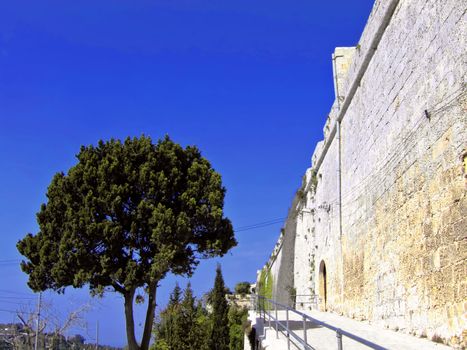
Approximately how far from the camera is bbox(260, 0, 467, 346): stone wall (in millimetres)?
6547

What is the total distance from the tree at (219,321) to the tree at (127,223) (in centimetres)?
771

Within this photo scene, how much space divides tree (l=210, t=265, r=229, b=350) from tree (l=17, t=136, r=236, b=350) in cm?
771

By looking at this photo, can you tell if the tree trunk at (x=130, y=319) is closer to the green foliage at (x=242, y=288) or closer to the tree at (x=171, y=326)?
the tree at (x=171, y=326)

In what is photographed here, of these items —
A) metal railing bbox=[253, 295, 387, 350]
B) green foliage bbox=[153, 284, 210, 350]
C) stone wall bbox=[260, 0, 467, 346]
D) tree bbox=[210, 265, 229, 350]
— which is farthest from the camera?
tree bbox=[210, 265, 229, 350]

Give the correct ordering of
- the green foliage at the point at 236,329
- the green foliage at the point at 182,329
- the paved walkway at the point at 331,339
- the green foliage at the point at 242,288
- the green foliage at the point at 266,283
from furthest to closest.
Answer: the green foliage at the point at 242,288 < the green foliage at the point at 266,283 < the green foliage at the point at 236,329 < the green foliage at the point at 182,329 < the paved walkway at the point at 331,339

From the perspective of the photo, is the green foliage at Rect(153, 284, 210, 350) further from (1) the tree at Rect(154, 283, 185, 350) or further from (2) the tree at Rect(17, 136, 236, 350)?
(2) the tree at Rect(17, 136, 236, 350)

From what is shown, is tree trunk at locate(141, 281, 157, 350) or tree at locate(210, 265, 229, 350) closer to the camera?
tree trunk at locate(141, 281, 157, 350)

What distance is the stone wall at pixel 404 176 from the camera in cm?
655

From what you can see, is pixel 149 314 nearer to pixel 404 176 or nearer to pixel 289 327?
pixel 289 327

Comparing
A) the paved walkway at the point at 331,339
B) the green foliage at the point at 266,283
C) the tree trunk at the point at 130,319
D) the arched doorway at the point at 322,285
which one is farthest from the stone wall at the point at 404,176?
the green foliage at the point at 266,283

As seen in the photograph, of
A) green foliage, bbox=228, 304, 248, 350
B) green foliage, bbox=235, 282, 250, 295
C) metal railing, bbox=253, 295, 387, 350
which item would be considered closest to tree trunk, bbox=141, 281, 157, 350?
metal railing, bbox=253, 295, 387, 350

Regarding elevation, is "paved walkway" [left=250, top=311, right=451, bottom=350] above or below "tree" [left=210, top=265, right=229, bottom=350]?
above

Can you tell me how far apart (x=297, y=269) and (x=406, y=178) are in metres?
14.8

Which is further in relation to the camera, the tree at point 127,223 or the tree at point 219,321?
the tree at point 219,321
